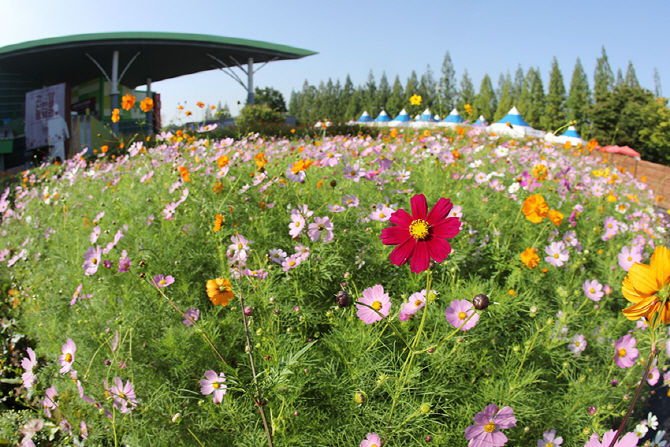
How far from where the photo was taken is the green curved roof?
1159 cm

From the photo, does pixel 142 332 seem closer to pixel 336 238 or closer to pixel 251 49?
pixel 336 238

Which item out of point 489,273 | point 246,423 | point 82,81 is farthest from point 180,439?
point 82,81

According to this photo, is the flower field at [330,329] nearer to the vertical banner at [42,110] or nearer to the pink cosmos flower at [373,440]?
the pink cosmos flower at [373,440]

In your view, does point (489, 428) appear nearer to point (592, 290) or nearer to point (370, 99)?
point (592, 290)

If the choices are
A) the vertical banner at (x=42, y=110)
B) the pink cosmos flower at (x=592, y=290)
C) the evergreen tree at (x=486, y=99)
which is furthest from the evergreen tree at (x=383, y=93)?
the pink cosmos flower at (x=592, y=290)

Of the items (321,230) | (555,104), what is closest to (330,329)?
(321,230)

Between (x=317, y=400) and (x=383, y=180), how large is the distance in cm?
144

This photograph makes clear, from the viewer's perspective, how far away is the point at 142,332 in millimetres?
1610

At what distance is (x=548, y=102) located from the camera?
29469 mm

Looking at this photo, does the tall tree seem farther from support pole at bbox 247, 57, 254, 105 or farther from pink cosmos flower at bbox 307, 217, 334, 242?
pink cosmos flower at bbox 307, 217, 334, 242

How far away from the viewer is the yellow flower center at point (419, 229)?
0.78 meters

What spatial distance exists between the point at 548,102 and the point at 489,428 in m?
34.9

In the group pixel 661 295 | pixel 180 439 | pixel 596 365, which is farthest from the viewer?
pixel 596 365

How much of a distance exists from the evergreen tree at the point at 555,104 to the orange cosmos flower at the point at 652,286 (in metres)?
28.2
